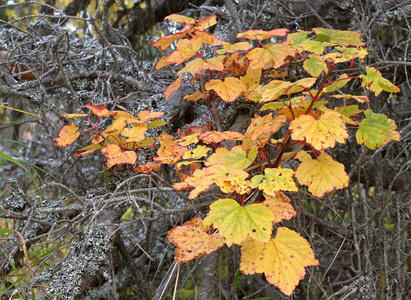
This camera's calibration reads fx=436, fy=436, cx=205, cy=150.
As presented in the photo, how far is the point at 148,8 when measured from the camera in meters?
2.80

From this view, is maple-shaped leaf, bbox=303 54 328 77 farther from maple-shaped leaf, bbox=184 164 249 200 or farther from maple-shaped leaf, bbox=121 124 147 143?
maple-shaped leaf, bbox=121 124 147 143

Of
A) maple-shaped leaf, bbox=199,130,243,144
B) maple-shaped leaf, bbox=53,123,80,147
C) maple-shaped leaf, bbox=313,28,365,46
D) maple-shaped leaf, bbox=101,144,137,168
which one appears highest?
maple-shaped leaf, bbox=313,28,365,46

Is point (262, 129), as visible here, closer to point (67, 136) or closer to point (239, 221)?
point (239, 221)

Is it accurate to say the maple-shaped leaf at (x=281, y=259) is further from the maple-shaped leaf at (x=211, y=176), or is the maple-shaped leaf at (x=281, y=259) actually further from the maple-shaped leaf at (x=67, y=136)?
the maple-shaped leaf at (x=67, y=136)

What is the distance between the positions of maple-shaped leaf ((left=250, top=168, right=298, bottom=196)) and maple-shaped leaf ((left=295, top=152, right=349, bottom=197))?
7 cm

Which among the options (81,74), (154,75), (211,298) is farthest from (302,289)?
(81,74)

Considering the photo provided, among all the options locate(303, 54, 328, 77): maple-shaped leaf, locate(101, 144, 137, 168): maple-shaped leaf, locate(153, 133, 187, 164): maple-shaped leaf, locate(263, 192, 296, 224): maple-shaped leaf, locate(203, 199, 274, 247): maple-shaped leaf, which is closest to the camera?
locate(203, 199, 274, 247): maple-shaped leaf

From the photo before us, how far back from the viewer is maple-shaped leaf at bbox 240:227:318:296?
38.5 inches

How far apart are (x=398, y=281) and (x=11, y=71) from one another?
1754 mm

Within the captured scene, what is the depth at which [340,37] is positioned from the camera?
1.31 metres

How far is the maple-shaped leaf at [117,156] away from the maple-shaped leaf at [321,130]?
1.65ft

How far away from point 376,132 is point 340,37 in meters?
0.34

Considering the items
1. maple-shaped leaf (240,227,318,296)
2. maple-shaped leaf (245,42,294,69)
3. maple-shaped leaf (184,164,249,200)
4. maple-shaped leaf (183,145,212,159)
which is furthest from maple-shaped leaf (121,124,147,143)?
maple-shaped leaf (240,227,318,296)

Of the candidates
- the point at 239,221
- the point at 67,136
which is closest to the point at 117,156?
the point at 67,136
